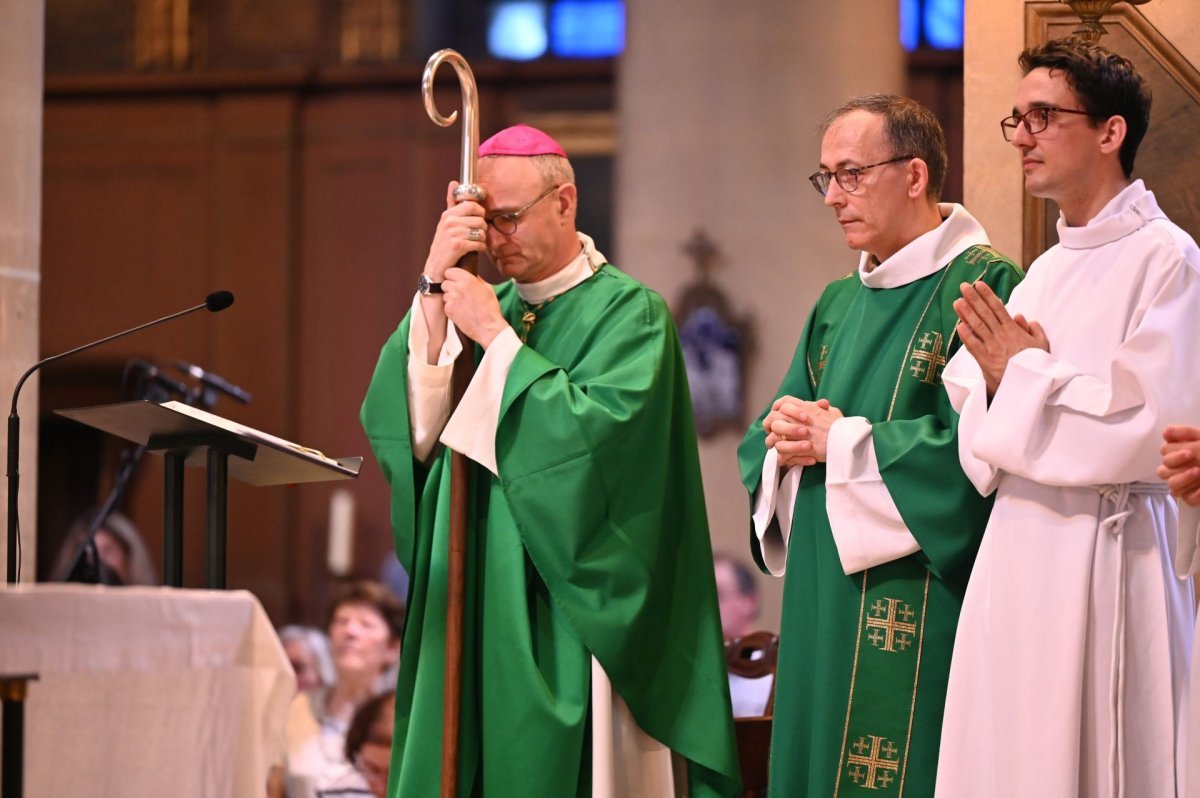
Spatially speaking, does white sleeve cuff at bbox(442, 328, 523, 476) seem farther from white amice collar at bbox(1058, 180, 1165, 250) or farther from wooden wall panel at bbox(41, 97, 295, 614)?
wooden wall panel at bbox(41, 97, 295, 614)

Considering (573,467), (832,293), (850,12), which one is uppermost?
(850,12)

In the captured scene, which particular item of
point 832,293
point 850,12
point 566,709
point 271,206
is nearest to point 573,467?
point 566,709

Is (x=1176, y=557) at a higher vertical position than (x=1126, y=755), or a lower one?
higher

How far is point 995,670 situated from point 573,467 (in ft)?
3.53

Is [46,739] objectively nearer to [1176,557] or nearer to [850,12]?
[1176,557]

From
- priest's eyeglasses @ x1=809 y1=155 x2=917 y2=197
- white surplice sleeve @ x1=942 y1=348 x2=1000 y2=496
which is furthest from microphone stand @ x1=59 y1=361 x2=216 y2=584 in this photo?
white surplice sleeve @ x1=942 y1=348 x2=1000 y2=496

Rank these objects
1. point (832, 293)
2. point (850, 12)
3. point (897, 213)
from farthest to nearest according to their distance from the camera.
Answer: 1. point (850, 12)
2. point (832, 293)
3. point (897, 213)

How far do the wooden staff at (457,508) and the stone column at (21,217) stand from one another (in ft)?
7.47

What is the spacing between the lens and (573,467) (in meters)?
3.72

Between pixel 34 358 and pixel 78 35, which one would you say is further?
pixel 78 35

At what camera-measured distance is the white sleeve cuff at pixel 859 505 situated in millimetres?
3457

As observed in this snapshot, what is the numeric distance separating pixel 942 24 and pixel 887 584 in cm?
669

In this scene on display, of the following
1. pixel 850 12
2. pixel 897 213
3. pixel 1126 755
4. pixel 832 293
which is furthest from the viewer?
pixel 850 12

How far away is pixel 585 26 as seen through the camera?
1003cm
